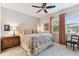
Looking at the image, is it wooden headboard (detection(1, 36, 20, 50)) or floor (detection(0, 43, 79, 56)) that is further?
wooden headboard (detection(1, 36, 20, 50))

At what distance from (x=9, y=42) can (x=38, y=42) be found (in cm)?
74

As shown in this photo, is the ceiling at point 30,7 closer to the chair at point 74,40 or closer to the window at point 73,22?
the window at point 73,22

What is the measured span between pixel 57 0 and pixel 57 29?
665mm

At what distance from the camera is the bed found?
2.14 metres

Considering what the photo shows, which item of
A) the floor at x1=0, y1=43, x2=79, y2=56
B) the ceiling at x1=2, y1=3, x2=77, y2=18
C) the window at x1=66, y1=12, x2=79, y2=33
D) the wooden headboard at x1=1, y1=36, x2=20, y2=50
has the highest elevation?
the ceiling at x1=2, y1=3, x2=77, y2=18

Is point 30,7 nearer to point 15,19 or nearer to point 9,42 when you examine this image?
point 15,19

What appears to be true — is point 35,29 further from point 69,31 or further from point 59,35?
point 69,31

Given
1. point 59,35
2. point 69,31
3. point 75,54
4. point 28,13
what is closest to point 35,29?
point 28,13

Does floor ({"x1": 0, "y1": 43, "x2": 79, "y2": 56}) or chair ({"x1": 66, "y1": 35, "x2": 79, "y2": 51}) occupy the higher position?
chair ({"x1": 66, "y1": 35, "x2": 79, "y2": 51})

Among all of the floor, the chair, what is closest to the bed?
the floor

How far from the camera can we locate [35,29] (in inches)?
79.6

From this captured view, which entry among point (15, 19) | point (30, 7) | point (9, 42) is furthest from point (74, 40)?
point (9, 42)

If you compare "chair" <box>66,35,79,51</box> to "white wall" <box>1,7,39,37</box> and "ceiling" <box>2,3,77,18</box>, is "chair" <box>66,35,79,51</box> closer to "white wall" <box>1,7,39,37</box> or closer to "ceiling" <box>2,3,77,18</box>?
"ceiling" <box>2,3,77,18</box>

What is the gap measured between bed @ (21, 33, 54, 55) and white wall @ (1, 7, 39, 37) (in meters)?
0.32
